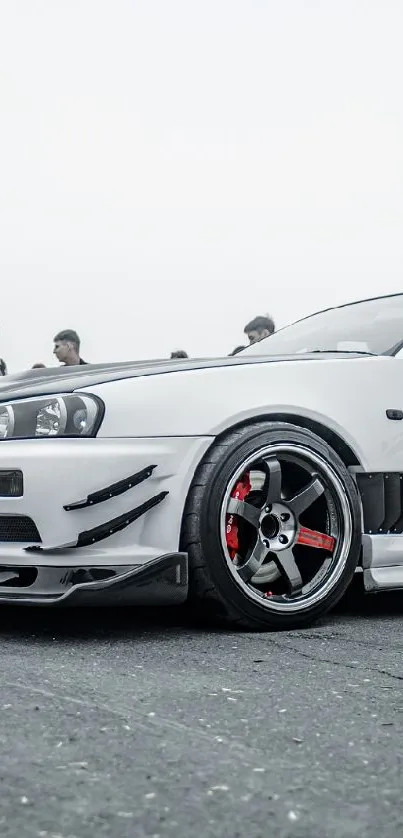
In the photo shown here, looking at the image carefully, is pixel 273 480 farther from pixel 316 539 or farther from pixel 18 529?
pixel 18 529

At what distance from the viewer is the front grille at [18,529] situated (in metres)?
3.79

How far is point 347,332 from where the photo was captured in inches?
197

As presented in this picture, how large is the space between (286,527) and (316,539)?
0.13m

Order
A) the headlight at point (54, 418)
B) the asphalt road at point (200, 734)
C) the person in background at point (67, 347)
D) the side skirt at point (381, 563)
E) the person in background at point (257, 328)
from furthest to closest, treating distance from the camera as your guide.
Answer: the person in background at point (67, 347) → the person in background at point (257, 328) → the side skirt at point (381, 563) → the headlight at point (54, 418) → the asphalt road at point (200, 734)

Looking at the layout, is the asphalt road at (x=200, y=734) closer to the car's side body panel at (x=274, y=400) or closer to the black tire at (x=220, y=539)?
the black tire at (x=220, y=539)

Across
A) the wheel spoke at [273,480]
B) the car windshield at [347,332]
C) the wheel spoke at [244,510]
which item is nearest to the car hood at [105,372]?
the car windshield at [347,332]

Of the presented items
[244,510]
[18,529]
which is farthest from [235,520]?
[18,529]

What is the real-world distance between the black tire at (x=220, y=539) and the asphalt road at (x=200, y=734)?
8cm

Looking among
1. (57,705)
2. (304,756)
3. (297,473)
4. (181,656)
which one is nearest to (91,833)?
(304,756)

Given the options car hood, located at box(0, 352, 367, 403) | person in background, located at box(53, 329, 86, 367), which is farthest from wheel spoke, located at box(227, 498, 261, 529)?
person in background, located at box(53, 329, 86, 367)

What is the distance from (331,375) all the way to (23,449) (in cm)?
119

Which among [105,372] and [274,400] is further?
[105,372]

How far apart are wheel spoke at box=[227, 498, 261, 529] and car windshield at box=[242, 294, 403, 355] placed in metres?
0.99

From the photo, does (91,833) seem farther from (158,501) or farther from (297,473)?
(297,473)
